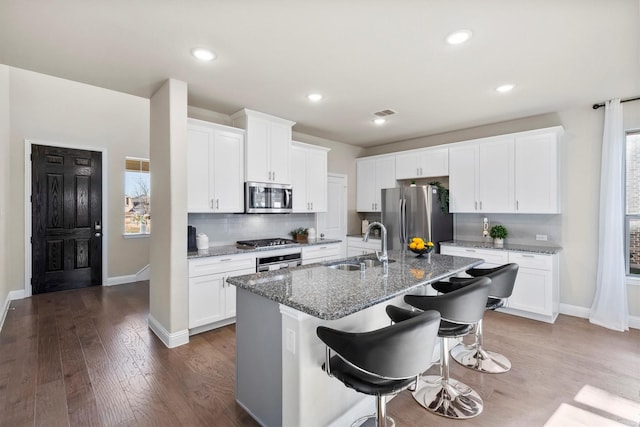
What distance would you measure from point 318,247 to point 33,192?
464cm

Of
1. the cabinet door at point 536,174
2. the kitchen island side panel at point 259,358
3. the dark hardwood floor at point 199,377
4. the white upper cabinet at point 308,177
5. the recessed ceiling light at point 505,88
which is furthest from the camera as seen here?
the white upper cabinet at point 308,177

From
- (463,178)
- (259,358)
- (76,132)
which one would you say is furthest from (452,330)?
(76,132)

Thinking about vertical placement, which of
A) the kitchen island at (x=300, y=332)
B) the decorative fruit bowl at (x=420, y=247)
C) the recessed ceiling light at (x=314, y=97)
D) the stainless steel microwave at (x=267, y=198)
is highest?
the recessed ceiling light at (x=314, y=97)

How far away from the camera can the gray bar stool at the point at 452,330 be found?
2.02 meters

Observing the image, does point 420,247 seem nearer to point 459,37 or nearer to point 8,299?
point 459,37

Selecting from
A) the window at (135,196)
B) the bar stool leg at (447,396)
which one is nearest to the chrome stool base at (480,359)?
the bar stool leg at (447,396)

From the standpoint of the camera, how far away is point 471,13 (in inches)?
79.7

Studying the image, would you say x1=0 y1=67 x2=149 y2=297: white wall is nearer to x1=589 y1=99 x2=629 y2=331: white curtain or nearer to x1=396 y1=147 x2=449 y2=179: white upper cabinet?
x1=396 y1=147 x2=449 y2=179: white upper cabinet

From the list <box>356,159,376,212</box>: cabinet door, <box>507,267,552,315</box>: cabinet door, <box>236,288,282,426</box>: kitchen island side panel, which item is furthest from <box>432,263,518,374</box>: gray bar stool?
<box>356,159,376,212</box>: cabinet door

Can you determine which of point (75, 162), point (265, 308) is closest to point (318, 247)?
point (265, 308)

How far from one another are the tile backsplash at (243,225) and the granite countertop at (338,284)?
78.4 inches

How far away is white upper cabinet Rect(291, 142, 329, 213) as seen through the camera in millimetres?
4688

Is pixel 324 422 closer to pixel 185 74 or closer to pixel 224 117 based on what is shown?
pixel 185 74

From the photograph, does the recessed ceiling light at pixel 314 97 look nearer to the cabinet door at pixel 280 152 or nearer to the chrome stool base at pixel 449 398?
the cabinet door at pixel 280 152
